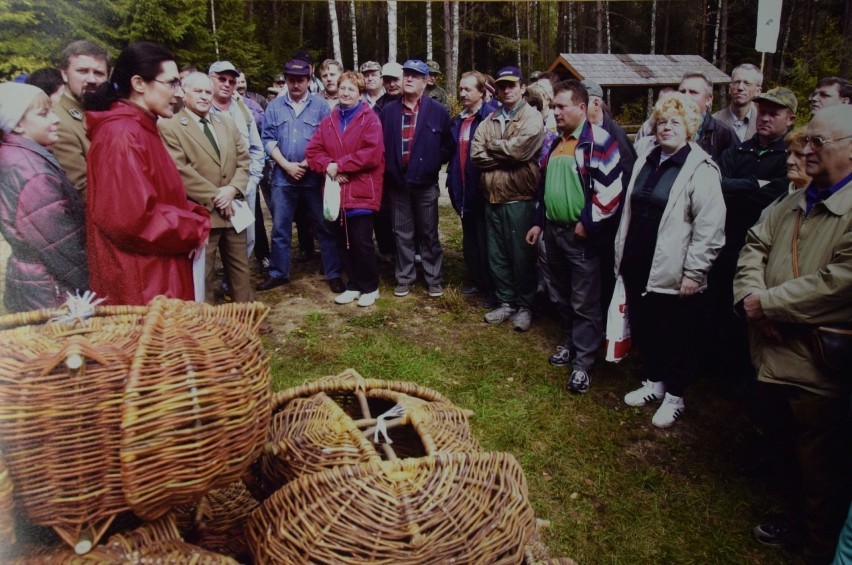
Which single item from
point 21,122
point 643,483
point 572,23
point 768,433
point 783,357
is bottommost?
point 643,483

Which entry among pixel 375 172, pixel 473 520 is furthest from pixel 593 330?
pixel 473 520

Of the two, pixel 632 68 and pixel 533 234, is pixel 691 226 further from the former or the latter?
pixel 632 68

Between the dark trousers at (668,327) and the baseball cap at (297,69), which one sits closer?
the dark trousers at (668,327)

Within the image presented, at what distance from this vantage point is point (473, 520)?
1324mm

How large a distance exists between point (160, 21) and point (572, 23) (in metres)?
24.8

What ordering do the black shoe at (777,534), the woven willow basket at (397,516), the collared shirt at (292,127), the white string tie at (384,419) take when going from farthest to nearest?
1. the collared shirt at (292,127)
2. the black shoe at (777,534)
3. the white string tie at (384,419)
4. the woven willow basket at (397,516)

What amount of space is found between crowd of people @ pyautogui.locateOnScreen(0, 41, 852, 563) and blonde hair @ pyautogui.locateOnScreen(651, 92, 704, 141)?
1 cm

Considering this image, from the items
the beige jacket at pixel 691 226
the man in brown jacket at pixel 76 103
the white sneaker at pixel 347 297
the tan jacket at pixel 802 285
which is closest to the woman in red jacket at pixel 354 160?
the white sneaker at pixel 347 297

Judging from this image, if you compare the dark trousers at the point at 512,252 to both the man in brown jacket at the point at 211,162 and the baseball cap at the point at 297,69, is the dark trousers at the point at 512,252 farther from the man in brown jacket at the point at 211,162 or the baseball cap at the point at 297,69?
the baseball cap at the point at 297,69

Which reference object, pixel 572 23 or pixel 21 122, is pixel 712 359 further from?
pixel 572 23

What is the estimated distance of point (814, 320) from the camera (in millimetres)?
2529

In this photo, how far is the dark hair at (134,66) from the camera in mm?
2658

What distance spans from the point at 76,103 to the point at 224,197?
1.34m

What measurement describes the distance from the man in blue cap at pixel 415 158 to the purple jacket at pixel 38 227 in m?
3.58
